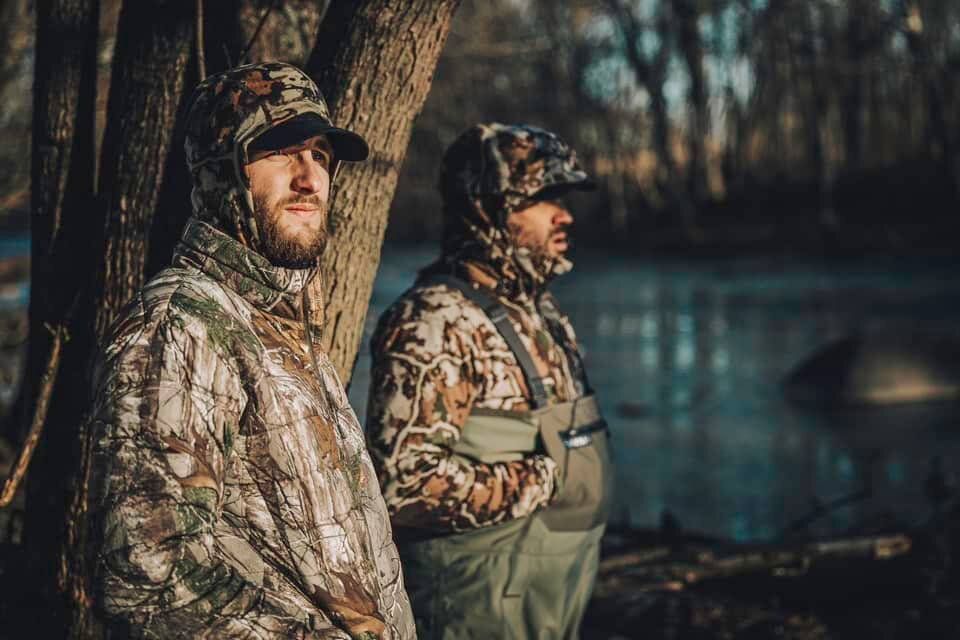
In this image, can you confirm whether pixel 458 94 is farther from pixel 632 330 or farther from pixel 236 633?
pixel 236 633

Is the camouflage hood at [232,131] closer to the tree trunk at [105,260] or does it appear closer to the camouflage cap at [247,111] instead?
the camouflage cap at [247,111]

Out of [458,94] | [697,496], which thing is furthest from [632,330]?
[697,496]

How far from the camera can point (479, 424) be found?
3.19 meters

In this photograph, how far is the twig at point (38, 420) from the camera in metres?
3.11

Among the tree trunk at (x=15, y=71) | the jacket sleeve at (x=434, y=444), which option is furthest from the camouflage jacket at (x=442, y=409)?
the tree trunk at (x=15, y=71)

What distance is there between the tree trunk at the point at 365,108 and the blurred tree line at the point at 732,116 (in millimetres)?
22616

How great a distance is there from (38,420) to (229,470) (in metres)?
1.58

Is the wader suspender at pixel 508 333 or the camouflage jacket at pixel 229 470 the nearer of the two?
the camouflage jacket at pixel 229 470

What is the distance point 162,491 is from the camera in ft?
5.96

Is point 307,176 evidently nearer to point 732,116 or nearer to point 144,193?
point 144,193

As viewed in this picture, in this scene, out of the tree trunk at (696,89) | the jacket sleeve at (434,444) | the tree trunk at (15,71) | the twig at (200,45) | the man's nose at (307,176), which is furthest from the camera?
the tree trunk at (696,89)

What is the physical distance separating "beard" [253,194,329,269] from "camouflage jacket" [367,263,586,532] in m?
0.97

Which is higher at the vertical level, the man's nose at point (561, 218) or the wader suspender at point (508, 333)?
the man's nose at point (561, 218)

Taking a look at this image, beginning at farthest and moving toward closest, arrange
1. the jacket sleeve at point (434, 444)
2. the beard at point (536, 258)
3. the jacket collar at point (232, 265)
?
the beard at point (536, 258) → the jacket sleeve at point (434, 444) → the jacket collar at point (232, 265)
